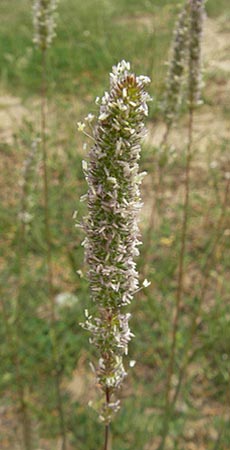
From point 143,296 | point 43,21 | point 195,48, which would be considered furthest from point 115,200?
point 143,296

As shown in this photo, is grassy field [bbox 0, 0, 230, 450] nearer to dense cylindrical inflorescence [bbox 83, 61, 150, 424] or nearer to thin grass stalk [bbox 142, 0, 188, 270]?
thin grass stalk [bbox 142, 0, 188, 270]

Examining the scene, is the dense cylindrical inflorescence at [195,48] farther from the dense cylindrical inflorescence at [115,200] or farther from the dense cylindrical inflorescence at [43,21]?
the dense cylindrical inflorescence at [115,200]

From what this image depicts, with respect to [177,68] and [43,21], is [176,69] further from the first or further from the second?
[43,21]

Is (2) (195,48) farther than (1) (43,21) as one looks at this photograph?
No

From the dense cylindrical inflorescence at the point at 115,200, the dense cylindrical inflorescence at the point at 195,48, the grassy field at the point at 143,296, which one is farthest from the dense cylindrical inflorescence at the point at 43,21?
the dense cylindrical inflorescence at the point at 115,200

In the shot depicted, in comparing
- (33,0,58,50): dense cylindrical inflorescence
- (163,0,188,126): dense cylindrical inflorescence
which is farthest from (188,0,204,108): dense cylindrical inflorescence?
(33,0,58,50): dense cylindrical inflorescence

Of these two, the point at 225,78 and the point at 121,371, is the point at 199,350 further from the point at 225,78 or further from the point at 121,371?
the point at 225,78
